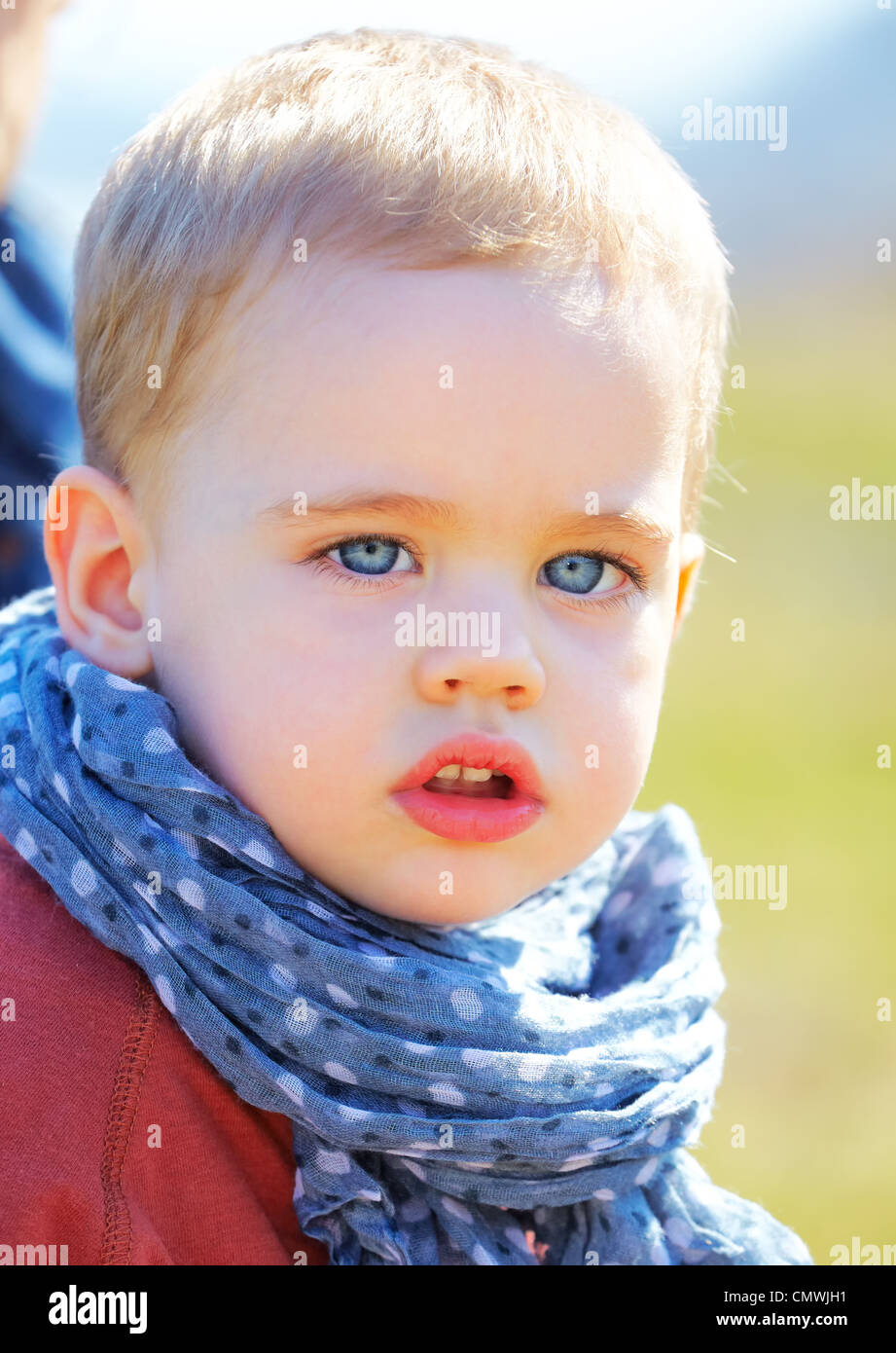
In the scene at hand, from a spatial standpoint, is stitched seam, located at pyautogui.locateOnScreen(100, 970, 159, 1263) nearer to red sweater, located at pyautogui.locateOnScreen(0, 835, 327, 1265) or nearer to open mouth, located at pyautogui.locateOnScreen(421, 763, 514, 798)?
red sweater, located at pyautogui.locateOnScreen(0, 835, 327, 1265)

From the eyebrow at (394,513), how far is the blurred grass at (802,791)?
1078mm

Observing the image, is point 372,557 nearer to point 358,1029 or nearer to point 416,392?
point 416,392

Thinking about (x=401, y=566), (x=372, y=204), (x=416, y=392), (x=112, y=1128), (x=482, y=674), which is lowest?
(x=112, y=1128)

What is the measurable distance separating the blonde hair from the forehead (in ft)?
0.12

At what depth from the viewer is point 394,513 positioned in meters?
1.29

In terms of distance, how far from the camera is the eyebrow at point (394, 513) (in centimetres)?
128

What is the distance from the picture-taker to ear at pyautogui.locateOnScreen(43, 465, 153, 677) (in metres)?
1.47

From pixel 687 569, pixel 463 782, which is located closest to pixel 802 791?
pixel 687 569

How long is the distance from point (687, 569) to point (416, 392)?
22.8 inches

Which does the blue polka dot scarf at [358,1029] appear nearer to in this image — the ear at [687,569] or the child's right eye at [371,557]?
the child's right eye at [371,557]

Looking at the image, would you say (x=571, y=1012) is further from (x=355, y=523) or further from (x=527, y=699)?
(x=355, y=523)

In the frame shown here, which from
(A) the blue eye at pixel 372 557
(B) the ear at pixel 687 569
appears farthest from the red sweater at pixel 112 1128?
(B) the ear at pixel 687 569

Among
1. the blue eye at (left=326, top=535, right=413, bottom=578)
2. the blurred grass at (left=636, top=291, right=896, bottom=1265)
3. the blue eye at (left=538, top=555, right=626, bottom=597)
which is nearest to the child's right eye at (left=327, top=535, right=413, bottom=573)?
the blue eye at (left=326, top=535, right=413, bottom=578)
